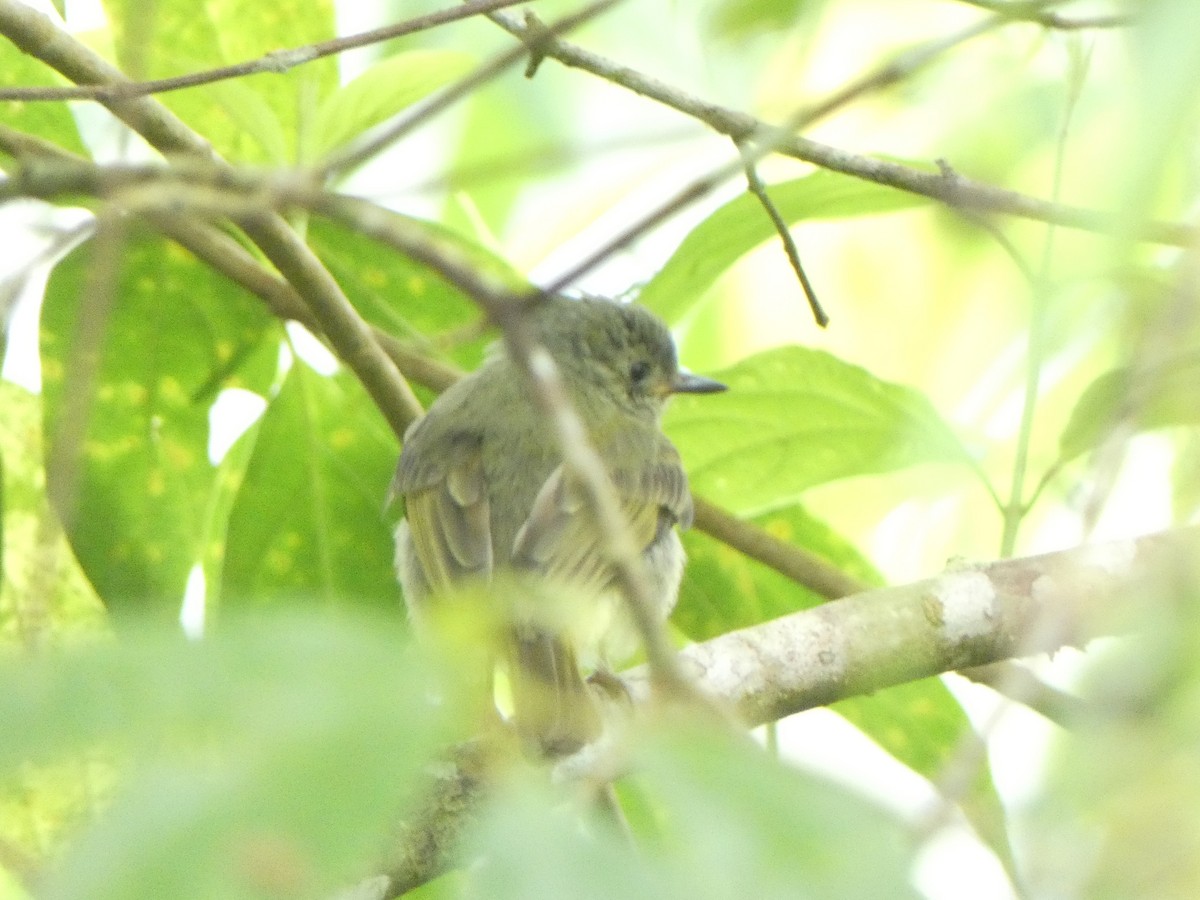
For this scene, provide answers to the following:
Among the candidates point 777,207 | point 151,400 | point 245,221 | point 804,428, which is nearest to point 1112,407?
point 777,207

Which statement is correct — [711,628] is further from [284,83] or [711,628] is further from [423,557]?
[284,83]

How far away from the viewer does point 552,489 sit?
4262 mm

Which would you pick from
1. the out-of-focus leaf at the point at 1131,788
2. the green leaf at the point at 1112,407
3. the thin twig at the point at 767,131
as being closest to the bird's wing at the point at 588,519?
the thin twig at the point at 767,131

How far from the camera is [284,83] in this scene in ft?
12.7

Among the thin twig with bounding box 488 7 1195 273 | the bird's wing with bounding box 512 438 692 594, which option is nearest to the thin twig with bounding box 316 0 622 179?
the thin twig with bounding box 488 7 1195 273

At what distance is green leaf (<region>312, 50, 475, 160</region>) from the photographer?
373 centimetres

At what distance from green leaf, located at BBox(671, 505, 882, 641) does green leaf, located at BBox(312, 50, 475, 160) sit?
1.44 meters

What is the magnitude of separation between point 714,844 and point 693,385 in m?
3.82

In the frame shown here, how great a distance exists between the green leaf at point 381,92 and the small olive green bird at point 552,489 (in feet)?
2.49

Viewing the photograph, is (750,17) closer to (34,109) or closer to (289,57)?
(289,57)

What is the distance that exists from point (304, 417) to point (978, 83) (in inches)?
78.8

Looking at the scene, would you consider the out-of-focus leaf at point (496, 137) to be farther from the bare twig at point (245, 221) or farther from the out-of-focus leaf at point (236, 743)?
the out-of-focus leaf at point (236, 743)

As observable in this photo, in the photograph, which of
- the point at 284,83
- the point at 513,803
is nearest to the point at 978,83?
the point at 284,83

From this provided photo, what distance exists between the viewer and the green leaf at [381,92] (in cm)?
373
